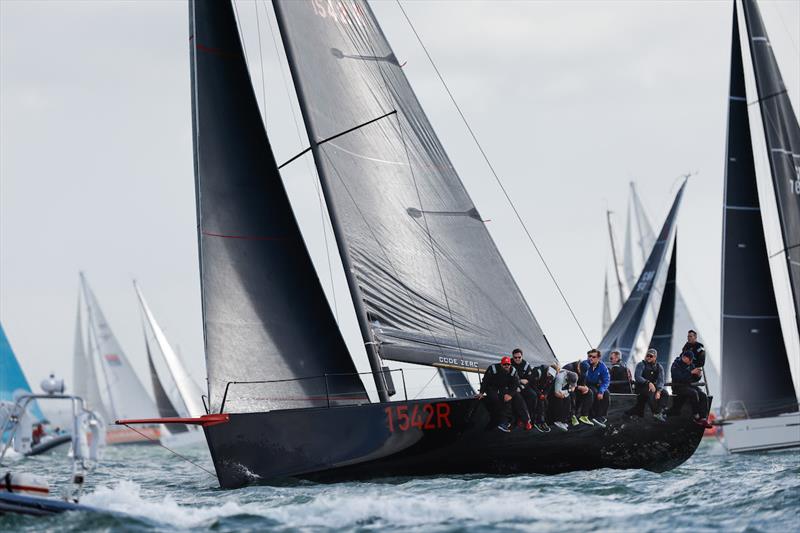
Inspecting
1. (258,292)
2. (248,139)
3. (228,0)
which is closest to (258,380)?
(258,292)

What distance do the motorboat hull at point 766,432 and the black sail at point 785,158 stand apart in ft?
7.44

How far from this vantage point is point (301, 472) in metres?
16.9

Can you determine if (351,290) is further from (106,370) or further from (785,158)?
(106,370)

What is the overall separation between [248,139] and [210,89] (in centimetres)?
93

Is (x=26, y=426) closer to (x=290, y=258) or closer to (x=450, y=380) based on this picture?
(x=290, y=258)

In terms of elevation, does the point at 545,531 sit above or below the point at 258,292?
below

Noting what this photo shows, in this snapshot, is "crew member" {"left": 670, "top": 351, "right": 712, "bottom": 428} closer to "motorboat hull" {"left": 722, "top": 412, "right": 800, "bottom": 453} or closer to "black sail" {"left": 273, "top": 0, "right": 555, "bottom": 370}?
"black sail" {"left": 273, "top": 0, "right": 555, "bottom": 370}

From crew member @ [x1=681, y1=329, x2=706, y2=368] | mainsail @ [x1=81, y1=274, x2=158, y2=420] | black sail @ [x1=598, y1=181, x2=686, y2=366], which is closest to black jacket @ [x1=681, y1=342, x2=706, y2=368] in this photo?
crew member @ [x1=681, y1=329, x2=706, y2=368]

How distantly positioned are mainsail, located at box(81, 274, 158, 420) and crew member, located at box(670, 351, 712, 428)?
4690cm

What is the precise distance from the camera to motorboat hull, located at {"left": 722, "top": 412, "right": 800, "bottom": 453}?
29.0m

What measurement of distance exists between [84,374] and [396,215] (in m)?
46.3

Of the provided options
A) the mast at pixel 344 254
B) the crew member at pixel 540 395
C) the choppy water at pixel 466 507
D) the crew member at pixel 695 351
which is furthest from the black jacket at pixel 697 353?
the mast at pixel 344 254

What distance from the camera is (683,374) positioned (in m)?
18.5

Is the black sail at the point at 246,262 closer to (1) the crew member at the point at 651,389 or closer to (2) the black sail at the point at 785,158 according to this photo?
(1) the crew member at the point at 651,389
